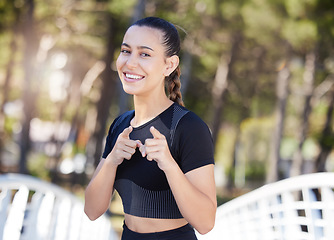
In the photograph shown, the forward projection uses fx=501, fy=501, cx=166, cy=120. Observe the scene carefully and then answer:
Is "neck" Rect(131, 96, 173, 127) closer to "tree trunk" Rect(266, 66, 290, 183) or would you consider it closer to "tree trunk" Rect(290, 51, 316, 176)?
"tree trunk" Rect(266, 66, 290, 183)

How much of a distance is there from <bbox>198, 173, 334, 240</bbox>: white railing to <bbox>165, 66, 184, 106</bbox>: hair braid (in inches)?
38.7

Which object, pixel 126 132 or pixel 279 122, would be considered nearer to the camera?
pixel 126 132

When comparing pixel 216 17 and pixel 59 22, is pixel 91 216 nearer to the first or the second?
pixel 216 17

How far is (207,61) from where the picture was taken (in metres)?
24.8

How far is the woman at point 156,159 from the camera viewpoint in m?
2.17

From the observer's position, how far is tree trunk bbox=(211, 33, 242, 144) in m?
23.8

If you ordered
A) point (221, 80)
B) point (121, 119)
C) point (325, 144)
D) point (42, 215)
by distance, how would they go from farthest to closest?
point (221, 80) → point (325, 144) → point (42, 215) → point (121, 119)

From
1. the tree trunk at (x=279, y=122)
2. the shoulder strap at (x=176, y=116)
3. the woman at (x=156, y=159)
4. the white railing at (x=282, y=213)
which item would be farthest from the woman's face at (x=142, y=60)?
the tree trunk at (x=279, y=122)

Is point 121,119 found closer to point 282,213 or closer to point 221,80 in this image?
point 282,213

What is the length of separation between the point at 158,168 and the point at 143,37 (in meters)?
0.63

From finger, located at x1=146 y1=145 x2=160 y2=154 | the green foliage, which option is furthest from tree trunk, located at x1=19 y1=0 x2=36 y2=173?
finger, located at x1=146 y1=145 x2=160 y2=154

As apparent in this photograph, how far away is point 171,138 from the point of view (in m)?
2.30

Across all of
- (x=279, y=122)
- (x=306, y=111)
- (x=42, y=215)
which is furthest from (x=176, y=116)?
(x=306, y=111)

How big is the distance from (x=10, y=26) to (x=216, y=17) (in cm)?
844
